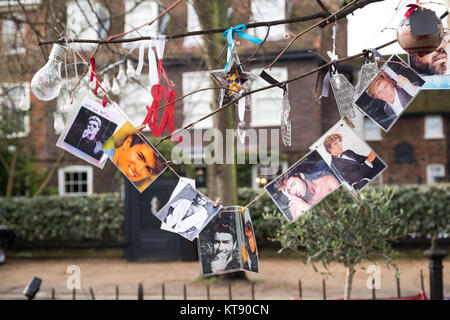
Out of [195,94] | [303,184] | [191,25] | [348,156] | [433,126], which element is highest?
[191,25]

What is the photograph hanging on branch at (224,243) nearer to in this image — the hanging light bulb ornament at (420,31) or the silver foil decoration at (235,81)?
the silver foil decoration at (235,81)

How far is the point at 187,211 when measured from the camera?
2.32m

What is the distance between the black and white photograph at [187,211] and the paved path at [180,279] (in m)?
5.77

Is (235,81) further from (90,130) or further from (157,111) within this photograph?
(90,130)

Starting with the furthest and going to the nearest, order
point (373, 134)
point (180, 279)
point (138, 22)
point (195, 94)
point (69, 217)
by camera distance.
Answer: point (373, 134), point (69, 217), point (195, 94), point (180, 279), point (138, 22)

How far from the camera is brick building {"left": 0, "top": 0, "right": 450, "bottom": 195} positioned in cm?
619

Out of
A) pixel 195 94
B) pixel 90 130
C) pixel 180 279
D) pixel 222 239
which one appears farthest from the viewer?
pixel 195 94

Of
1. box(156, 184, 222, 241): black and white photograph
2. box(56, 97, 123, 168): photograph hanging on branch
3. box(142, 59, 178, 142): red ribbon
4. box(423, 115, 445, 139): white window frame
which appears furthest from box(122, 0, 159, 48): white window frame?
box(423, 115, 445, 139): white window frame

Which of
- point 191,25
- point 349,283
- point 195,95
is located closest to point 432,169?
point 195,95

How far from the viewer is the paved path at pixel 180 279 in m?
8.82

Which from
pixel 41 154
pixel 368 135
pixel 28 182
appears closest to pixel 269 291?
pixel 28 182

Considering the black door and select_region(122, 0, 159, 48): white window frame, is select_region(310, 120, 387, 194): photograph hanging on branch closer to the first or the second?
select_region(122, 0, 159, 48): white window frame

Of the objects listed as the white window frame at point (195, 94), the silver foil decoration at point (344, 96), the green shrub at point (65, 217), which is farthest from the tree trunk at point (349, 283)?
the green shrub at point (65, 217)

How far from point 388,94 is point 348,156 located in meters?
0.34
